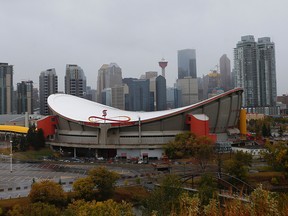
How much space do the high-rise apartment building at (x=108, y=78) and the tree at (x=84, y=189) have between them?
12851cm

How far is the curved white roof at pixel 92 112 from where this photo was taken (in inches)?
1734

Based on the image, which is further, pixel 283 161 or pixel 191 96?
pixel 191 96

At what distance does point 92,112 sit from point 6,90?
68432 mm

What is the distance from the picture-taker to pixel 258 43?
12812 cm

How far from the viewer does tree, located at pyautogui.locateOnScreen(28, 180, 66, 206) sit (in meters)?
21.0

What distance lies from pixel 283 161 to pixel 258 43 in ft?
353

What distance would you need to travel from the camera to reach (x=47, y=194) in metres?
21.2

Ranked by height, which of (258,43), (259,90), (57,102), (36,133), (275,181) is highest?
(258,43)

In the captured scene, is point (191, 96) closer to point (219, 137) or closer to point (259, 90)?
point (259, 90)

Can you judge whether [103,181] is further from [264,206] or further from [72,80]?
[72,80]

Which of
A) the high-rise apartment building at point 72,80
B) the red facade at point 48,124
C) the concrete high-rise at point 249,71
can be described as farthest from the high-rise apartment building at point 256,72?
the red facade at point 48,124

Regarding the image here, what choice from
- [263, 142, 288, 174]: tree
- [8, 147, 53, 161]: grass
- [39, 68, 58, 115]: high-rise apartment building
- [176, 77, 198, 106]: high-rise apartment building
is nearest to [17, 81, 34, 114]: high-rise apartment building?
[39, 68, 58, 115]: high-rise apartment building

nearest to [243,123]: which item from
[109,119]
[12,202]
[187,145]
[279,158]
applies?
[187,145]

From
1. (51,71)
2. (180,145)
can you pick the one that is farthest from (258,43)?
(180,145)
